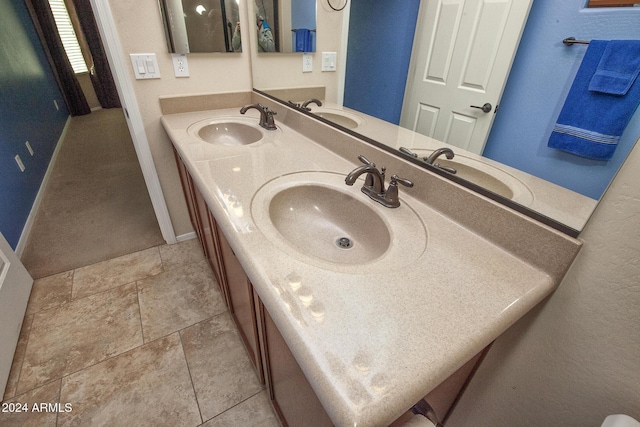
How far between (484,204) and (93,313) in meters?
1.89

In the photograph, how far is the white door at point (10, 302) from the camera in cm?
126

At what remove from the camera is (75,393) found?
1202 mm

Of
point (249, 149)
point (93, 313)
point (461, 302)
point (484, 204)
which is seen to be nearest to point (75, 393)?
point (93, 313)

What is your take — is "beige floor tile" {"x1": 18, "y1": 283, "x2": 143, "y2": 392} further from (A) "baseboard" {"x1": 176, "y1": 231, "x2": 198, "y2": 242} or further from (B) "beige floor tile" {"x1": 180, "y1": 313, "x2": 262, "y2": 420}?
(A) "baseboard" {"x1": 176, "y1": 231, "x2": 198, "y2": 242}

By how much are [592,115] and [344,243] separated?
65 cm

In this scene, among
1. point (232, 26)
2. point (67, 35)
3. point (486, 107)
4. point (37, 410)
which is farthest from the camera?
point (67, 35)

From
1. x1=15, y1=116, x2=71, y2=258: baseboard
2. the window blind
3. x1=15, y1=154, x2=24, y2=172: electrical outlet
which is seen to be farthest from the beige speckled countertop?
the window blind

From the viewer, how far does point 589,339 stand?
58 centimetres

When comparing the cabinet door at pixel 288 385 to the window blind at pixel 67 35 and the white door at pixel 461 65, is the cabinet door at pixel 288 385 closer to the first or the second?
the white door at pixel 461 65

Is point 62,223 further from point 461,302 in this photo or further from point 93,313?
point 461,302

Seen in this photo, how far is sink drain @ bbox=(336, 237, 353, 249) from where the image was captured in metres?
0.93

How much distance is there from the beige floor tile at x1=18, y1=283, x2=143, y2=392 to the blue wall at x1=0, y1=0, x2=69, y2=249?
2.69 ft

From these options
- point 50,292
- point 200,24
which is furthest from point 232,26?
point 50,292

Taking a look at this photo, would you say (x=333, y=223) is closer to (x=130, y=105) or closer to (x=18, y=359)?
A: (x=130, y=105)
